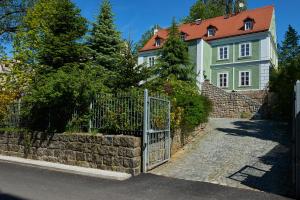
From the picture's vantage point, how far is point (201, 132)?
657 inches

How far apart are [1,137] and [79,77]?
4.80 meters

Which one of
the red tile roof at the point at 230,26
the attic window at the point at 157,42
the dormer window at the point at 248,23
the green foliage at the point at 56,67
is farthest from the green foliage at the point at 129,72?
the attic window at the point at 157,42

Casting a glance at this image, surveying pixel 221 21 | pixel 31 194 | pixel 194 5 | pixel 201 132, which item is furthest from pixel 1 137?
pixel 194 5

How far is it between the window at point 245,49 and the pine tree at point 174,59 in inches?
496

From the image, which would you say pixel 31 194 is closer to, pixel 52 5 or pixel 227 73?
pixel 52 5

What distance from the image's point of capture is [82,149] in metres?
11.1

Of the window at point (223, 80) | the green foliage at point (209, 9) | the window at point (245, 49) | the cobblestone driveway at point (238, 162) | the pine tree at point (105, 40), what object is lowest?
the cobblestone driveway at point (238, 162)

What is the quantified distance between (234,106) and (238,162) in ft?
57.6

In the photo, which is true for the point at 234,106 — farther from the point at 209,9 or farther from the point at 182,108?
the point at 209,9

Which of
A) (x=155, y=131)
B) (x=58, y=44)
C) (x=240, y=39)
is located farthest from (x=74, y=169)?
(x=240, y=39)

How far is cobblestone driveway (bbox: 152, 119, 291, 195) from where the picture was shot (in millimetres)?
8922

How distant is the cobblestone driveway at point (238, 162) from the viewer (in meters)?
8.92

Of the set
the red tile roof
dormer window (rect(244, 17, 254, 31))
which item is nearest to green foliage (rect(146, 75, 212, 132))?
the red tile roof

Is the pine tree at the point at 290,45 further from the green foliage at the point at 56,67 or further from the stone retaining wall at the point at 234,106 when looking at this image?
the green foliage at the point at 56,67
